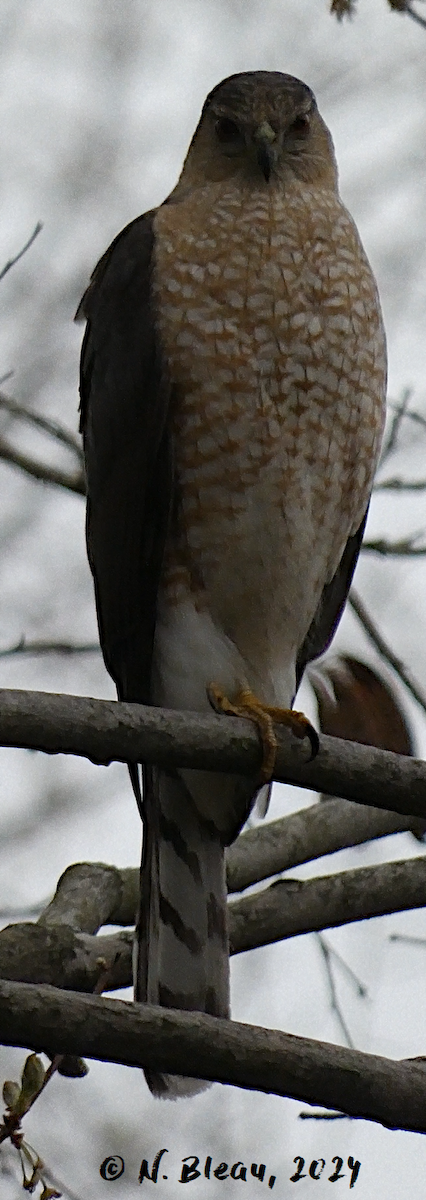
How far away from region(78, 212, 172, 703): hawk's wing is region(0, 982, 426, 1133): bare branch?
1.41 m

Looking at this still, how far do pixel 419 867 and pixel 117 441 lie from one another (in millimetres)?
1304

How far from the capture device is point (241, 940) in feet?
11.2

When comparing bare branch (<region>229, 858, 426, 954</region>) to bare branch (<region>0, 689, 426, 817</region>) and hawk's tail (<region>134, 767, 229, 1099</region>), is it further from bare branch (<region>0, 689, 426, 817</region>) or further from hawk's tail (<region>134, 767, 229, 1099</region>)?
bare branch (<region>0, 689, 426, 817</region>)

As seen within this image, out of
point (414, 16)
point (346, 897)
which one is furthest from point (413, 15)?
point (346, 897)

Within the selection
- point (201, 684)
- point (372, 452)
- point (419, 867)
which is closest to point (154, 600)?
point (201, 684)

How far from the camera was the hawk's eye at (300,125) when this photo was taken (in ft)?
13.4

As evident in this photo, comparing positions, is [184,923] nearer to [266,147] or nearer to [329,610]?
[329,610]

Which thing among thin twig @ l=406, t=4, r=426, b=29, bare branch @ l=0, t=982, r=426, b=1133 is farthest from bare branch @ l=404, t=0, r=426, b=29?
bare branch @ l=0, t=982, r=426, b=1133

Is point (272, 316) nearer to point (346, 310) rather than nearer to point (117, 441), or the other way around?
point (346, 310)

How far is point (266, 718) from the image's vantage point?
124 inches

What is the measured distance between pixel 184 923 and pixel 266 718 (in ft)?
2.22

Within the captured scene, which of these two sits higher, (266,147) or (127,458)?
(266,147)

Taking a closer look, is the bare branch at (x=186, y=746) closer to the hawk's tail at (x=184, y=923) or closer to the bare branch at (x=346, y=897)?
the bare branch at (x=346, y=897)

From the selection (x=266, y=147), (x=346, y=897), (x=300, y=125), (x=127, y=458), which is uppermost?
(x=300, y=125)
